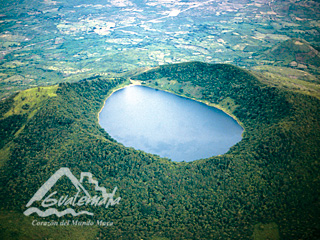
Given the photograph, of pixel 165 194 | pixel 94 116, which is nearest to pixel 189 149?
pixel 165 194

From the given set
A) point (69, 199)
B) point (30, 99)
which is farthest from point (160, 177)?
point (30, 99)

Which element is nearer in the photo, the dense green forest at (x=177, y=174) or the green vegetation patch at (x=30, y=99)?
Result: the dense green forest at (x=177, y=174)

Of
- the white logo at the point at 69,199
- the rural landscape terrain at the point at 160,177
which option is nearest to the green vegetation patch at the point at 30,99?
the rural landscape terrain at the point at 160,177

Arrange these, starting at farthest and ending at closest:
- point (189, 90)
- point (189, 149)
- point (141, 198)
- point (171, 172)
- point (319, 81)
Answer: point (319, 81) → point (189, 90) → point (189, 149) → point (171, 172) → point (141, 198)

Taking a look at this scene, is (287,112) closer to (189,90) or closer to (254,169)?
(254,169)

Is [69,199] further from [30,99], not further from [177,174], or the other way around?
[30,99]

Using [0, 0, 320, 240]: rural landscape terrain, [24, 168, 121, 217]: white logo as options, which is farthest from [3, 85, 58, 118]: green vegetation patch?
[24, 168, 121, 217]: white logo

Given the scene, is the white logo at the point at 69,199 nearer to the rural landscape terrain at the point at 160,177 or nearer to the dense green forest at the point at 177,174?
the rural landscape terrain at the point at 160,177

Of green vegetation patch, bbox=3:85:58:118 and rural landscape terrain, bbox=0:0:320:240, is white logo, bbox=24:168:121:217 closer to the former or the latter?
rural landscape terrain, bbox=0:0:320:240
